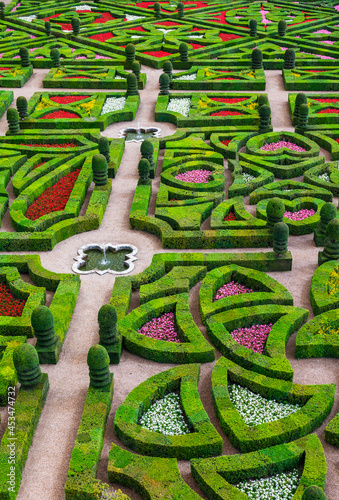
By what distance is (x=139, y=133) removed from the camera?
28094mm

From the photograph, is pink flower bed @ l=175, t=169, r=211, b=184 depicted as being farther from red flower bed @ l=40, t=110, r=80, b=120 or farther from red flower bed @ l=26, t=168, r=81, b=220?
red flower bed @ l=40, t=110, r=80, b=120

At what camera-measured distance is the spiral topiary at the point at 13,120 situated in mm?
26422

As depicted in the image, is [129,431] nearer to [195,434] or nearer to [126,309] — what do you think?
[195,434]

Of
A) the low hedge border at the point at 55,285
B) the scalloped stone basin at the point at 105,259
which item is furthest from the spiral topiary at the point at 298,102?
the low hedge border at the point at 55,285

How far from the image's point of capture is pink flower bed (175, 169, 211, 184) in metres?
23.1

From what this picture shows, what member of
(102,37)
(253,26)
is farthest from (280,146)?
(102,37)

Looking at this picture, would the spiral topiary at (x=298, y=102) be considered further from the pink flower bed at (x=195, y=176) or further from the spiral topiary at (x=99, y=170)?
the spiral topiary at (x=99, y=170)

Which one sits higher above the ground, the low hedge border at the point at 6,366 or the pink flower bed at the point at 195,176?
the pink flower bed at the point at 195,176

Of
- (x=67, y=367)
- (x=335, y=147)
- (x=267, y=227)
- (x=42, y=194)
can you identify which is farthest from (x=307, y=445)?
(x=335, y=147)

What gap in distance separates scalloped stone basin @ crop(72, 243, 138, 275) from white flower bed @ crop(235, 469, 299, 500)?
808cm

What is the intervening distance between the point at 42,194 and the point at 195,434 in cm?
1278

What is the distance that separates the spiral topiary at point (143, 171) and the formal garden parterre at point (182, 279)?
45 mm

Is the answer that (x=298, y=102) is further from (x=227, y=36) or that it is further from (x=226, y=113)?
(x=227, y=36)

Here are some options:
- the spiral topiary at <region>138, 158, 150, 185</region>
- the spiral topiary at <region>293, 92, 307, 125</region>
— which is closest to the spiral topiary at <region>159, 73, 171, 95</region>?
the spiral topiary at <region>293, 92, 307, 125</region>
